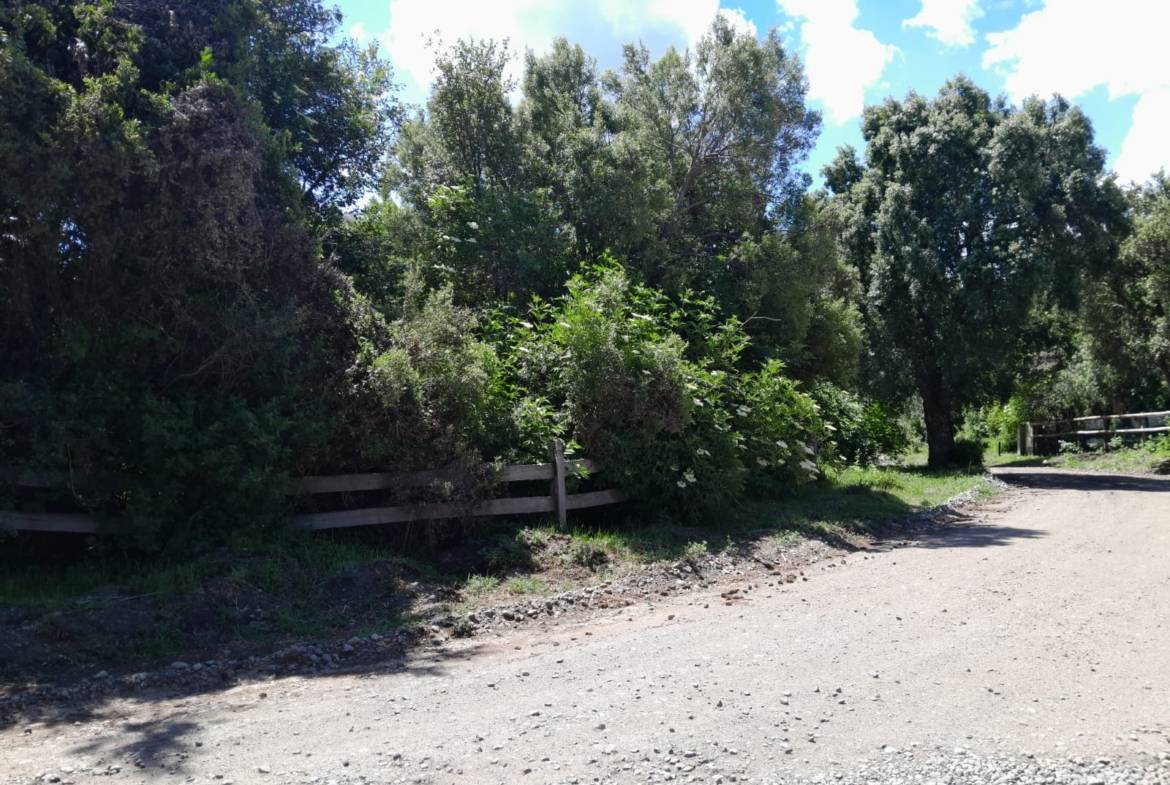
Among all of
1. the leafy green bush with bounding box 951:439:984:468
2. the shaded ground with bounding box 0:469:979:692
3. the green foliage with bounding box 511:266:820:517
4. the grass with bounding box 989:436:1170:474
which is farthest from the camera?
the leafy green bush with bounding box 951:439:984:468

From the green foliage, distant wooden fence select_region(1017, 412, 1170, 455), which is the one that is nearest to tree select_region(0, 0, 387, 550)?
the green foliage

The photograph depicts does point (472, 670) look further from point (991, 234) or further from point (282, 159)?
point (991, 234)

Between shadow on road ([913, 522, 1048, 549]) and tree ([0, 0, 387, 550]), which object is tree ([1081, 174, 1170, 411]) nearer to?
shadow on road ([913, 522, 1048, 549])

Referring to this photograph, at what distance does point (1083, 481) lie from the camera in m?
24.6

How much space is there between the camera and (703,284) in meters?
17.7

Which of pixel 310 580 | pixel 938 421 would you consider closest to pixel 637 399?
pixel 310 580

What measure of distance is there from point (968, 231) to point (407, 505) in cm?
2122

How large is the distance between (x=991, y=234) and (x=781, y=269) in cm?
1072

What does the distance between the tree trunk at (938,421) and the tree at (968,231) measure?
0.31 feet

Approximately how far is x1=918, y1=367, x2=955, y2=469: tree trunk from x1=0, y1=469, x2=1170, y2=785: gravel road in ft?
65.1

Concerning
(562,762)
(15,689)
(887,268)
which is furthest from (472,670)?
(887,268)

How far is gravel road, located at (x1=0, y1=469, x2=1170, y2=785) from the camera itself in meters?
4.61

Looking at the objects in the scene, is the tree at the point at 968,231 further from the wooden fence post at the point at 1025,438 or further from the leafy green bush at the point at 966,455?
the wooden fence post at the point at 1025,438

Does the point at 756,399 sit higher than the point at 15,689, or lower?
higher
